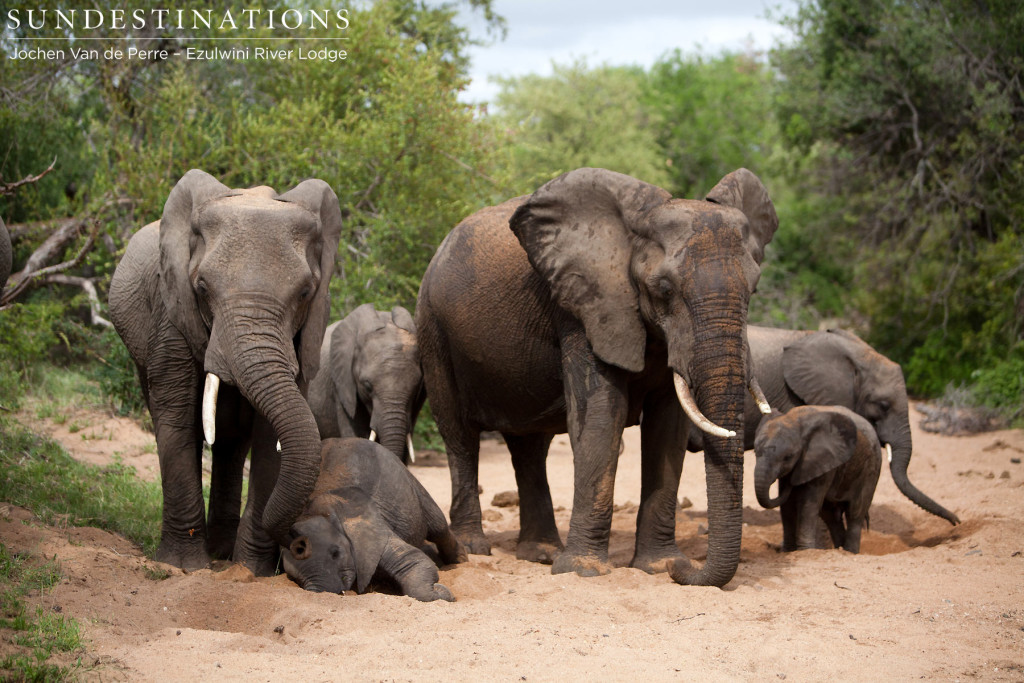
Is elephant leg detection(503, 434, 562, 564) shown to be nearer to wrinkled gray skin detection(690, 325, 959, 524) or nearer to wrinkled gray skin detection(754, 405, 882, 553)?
wrinkled gray skin detection(754, 405, 882, 553)

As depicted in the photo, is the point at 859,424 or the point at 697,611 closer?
the point at 697,611

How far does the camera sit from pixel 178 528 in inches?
266

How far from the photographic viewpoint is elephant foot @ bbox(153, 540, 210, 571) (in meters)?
6.73

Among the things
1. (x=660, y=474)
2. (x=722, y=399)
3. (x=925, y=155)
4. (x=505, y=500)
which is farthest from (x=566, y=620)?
(x=925, y=155)

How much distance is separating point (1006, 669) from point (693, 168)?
3122 centimetres

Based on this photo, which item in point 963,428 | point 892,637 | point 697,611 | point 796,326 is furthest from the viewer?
point 796,326

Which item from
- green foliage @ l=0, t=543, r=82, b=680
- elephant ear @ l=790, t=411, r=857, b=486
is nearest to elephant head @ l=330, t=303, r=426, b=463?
elephant ear @ l=790, t=411, r=857, b=486

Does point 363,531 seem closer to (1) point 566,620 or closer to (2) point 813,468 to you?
(1) point 566,620

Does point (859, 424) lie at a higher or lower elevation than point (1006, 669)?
higher

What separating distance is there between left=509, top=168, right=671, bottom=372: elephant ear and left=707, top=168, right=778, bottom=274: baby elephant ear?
0.37 m

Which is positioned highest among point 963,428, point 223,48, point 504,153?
point 223,48

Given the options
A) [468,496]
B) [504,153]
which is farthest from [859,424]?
[504,153]

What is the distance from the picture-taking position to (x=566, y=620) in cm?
582

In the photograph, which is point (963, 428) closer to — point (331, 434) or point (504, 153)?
point (504, 153)
